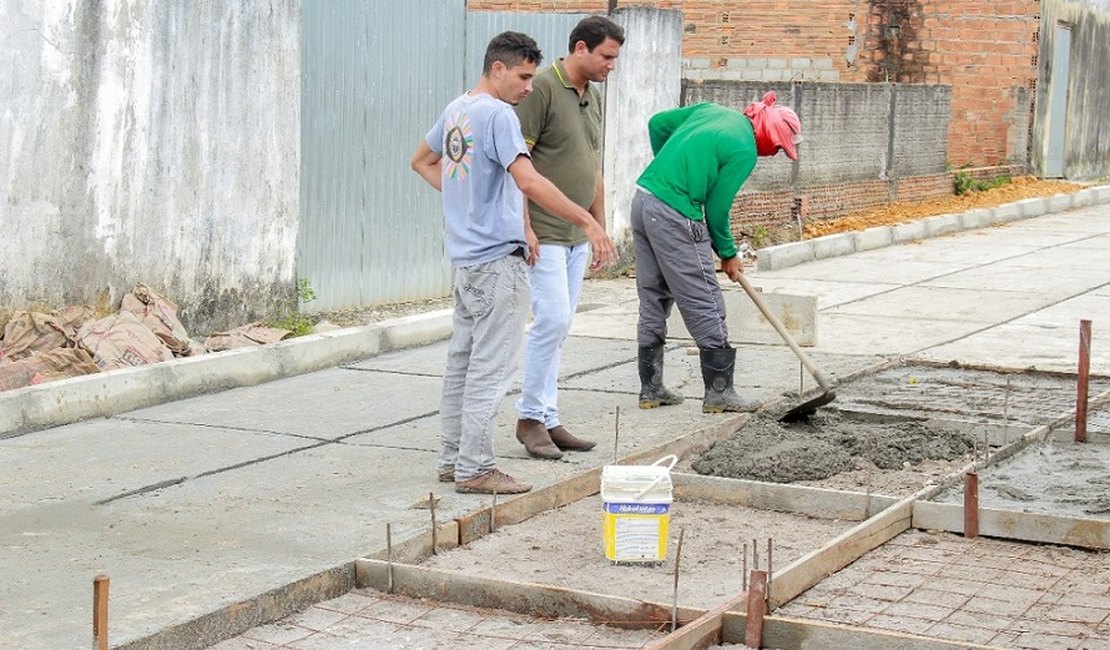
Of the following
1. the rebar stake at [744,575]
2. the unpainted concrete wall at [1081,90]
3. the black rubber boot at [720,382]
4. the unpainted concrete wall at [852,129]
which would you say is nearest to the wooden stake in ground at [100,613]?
the rebar stake at [744,575]

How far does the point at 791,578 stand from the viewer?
18.6 feet

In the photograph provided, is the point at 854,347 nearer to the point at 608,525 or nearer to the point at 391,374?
the point at 391,374

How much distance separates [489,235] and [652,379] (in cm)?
234

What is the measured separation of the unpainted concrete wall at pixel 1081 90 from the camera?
949 inches

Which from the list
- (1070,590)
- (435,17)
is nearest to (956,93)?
(435,17)

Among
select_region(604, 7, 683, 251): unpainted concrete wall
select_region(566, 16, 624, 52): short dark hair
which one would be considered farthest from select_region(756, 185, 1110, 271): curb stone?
select_region(566, 16, 624, 52): short dark hair

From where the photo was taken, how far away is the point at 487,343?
690cm

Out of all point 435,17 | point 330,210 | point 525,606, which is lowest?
point 525,606

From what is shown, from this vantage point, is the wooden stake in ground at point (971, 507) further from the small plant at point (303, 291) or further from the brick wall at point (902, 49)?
the brick wall at point (902, 49)

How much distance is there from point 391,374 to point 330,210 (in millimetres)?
1967

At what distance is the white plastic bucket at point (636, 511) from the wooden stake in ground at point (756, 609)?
88cm

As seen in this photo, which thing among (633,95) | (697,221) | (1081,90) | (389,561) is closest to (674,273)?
(697,221)

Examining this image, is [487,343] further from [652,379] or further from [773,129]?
[773,129]

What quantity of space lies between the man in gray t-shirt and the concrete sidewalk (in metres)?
0.27
